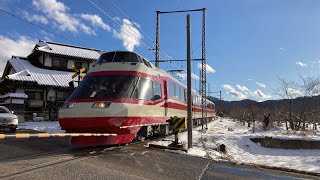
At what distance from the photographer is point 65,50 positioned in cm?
4222

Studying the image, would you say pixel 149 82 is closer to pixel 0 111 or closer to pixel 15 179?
pixel 15 179

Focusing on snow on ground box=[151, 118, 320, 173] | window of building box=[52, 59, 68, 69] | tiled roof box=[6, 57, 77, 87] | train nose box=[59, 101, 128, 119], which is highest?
window of building box=[52, 59, 68, 69]

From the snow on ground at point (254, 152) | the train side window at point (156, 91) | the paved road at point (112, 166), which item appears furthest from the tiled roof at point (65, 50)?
the paved road at point (112, 166)

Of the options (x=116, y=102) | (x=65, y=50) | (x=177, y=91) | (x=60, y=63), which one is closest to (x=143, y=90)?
(x=116, y=102)

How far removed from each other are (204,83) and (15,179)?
70.3ft

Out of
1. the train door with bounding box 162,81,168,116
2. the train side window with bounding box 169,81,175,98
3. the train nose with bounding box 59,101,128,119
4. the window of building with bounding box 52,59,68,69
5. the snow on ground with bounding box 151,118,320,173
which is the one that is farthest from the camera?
the window of building with bounding box 52,59,68,69

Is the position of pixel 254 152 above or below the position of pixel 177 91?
below

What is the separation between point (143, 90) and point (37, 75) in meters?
28.4

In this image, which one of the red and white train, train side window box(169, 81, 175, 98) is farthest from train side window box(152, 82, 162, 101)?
train side window box(169, 81, 175, 98)

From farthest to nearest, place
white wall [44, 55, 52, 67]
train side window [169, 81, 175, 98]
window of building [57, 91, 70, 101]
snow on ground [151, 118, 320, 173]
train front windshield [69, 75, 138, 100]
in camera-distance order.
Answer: white wall [44, 55, 52, 67], window of building [57, 91, 70, 101], train side window [169, 81, 175, 98], snow on ground [151, 118, 320, 173], train front windshield [69, 75, 138, 100]

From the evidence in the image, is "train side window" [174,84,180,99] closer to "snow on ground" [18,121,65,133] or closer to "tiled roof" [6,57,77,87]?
"snow on ground" [18,121,65,133]

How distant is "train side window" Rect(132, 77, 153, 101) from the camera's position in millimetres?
11852

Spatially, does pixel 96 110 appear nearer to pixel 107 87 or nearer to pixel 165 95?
pixel 107 87

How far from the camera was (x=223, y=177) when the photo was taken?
8.20 metres
